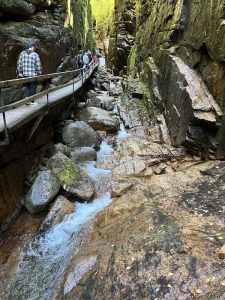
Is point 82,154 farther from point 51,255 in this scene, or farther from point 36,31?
point 36,31

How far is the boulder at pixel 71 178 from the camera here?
867 centimetres

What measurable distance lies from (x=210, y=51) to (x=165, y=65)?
528 cm

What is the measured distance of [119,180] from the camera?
380 inches

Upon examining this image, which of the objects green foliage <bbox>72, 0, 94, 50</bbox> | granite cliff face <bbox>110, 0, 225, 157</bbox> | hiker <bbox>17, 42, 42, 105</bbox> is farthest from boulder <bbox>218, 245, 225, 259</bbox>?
green foliage <bbox>72, 0, 94, 50</bbox>

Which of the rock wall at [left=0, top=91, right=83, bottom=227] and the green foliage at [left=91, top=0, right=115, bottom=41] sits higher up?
the green foliage at [left=91, top=0, right=115, bottom=41]

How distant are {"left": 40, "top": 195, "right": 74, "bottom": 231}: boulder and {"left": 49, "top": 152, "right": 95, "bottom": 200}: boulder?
0.44 metres

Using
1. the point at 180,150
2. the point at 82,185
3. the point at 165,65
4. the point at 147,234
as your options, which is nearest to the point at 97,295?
the point at 147,234

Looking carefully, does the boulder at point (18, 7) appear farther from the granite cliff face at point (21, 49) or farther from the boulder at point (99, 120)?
the boulder at point (99, 120)

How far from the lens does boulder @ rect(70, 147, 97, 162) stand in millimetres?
10930

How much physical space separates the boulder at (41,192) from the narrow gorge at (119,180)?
30 millimetres

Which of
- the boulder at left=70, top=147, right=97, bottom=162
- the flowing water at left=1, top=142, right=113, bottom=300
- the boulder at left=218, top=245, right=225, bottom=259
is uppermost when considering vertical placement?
the boulder at left=218, top=245, right=225, bottom=259

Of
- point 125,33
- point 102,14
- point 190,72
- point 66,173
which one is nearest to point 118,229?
point 66,173

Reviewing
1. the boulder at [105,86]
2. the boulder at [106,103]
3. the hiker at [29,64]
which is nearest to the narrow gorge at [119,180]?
the hiker at [29,64]

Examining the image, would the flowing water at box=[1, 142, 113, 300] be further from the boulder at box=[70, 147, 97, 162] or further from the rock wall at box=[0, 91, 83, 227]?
the boulder at box=[70, 147, 97, 162]
